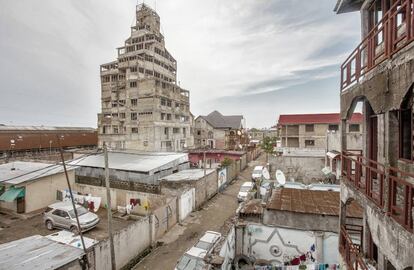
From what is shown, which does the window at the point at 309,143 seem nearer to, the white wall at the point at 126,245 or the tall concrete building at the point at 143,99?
the tall concrete building at the point at 143,99

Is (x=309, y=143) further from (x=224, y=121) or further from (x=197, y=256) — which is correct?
(x=197, y=256)

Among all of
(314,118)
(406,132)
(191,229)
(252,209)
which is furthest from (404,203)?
(314,118)

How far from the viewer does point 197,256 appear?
849cm

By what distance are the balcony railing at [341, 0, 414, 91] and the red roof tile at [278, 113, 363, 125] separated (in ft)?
95.5

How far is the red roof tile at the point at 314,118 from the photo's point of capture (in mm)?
32125

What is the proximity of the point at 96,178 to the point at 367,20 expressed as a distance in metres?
23.6

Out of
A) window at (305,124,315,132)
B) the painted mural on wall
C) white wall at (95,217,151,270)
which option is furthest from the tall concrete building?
the painted mural on wall

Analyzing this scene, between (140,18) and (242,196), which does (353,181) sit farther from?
(140,18)

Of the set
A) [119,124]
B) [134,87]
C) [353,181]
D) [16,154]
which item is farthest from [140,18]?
[353,181]

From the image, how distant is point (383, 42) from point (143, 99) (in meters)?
38.5

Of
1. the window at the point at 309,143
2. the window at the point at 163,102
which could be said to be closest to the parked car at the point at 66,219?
the window at the point at 163,102

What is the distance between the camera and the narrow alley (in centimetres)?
1086

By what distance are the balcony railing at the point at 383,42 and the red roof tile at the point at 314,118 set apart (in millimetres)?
29108

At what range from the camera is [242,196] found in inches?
722
